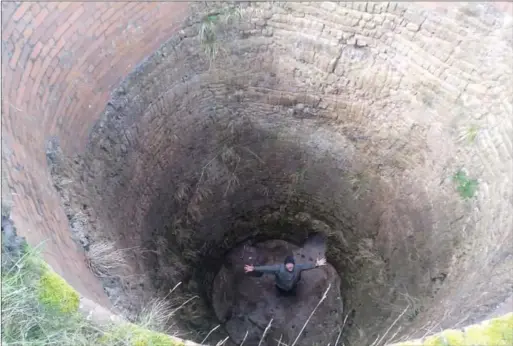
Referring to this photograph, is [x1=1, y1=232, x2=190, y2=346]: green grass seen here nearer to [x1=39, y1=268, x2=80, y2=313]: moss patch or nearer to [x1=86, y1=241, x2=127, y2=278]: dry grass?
[x1=39, y1=268, x2=80, y2=313]: moss patch

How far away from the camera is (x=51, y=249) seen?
3027mm

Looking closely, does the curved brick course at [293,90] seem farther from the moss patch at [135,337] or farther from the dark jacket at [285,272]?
the dark jacket at [285,272]

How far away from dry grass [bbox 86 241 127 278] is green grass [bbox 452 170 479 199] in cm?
337

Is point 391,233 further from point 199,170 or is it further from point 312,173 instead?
point 199,170

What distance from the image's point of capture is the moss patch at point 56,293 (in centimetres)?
262

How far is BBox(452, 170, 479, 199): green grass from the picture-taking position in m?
4.50

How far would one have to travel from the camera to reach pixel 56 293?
265 centimetres

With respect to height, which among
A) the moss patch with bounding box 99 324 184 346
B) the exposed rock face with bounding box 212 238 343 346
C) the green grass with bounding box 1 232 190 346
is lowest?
the exposed rock face with bounding box 212 238 343 346

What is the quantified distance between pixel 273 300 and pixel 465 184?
315 cm

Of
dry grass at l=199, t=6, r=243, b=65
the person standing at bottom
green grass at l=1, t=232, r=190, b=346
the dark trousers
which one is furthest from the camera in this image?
the dark trousers

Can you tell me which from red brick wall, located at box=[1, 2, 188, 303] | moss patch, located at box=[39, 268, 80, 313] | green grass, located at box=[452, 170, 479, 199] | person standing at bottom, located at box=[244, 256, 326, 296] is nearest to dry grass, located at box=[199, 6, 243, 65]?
red brick wall, located at box=[1, 2, 188, 303]

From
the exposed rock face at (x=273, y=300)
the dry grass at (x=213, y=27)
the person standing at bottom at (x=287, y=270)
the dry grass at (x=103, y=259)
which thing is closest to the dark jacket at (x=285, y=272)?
the person standing at bottom at (x=287, y=270)

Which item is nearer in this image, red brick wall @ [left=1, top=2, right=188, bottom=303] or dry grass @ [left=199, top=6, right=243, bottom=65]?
red brick wall @ [left=1, top=2, right=188, bottom=303]

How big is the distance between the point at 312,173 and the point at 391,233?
1237 millimetres
